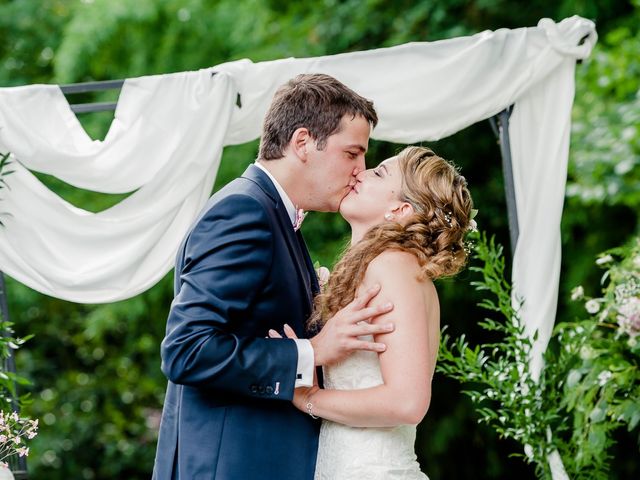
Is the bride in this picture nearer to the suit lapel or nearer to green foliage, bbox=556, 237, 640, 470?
the suit lapel

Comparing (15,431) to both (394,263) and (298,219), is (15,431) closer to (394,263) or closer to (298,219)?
(298,219)

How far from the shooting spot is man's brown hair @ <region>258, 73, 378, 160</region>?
2.45m

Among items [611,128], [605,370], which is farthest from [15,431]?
[611,128]

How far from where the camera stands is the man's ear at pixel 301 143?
2447 mm

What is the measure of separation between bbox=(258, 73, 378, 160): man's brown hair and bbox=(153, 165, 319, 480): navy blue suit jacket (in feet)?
0.38

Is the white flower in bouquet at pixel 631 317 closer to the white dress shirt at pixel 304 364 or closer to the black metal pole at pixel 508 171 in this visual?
the black metal pole at pixel 508 171

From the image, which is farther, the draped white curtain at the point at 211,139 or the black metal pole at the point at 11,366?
the draped white curtain at the point at 211,139

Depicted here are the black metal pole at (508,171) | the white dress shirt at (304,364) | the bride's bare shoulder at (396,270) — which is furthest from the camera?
the black metal pole at (508,171)

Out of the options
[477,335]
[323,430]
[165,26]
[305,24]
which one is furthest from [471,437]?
[323,430]

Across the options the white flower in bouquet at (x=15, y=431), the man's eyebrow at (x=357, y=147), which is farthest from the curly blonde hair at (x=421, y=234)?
the white flower in bouquet at (x=15, y=431)

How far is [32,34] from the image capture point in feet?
24.3

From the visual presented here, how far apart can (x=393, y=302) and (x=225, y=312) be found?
42 cm

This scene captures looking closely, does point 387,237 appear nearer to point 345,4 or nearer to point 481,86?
point 481,86

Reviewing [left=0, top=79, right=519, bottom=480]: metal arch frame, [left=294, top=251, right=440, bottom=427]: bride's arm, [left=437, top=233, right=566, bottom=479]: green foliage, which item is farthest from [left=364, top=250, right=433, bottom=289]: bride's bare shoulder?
[left=0, top=79, right=519, bottom=480]: metal arch frame
